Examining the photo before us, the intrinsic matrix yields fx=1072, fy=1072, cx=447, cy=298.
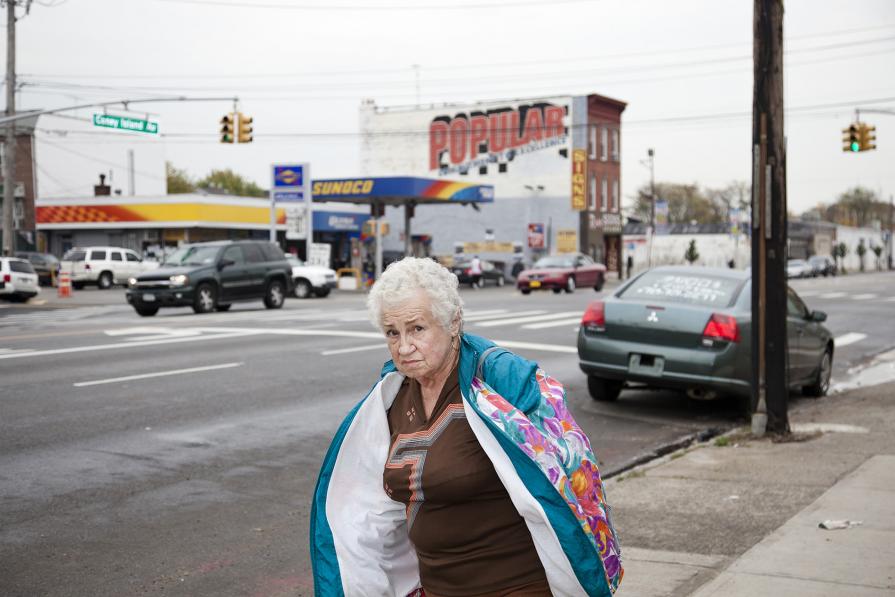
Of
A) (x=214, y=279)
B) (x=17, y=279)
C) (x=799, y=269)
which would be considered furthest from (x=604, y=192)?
(x=214, y=279)

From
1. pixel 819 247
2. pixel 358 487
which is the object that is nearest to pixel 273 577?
pixel 358 487

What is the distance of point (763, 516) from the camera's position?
6.65 m

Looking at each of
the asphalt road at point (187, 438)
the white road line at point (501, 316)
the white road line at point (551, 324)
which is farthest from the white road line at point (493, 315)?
the asphalt road at point (187, 438)

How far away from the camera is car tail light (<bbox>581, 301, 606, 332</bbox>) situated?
11367mm

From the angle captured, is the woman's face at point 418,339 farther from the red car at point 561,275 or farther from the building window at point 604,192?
the building window at point 604,192

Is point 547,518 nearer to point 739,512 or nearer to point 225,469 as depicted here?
point 739,512

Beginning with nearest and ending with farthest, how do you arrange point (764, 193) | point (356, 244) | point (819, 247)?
point (764, 193) → point (356, 244) → point (819, 247)

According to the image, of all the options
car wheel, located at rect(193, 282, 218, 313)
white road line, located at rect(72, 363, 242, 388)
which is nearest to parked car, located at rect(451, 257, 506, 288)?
car wheel, located at rect(193, 282, 218, 313)

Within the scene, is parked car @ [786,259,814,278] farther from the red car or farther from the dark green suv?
the dark green suv

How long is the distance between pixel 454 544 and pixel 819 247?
110358 mm

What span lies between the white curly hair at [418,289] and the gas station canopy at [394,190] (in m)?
43.5

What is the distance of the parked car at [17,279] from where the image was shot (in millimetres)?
32875

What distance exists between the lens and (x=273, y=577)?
18.4 feet

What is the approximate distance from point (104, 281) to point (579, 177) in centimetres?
2979
